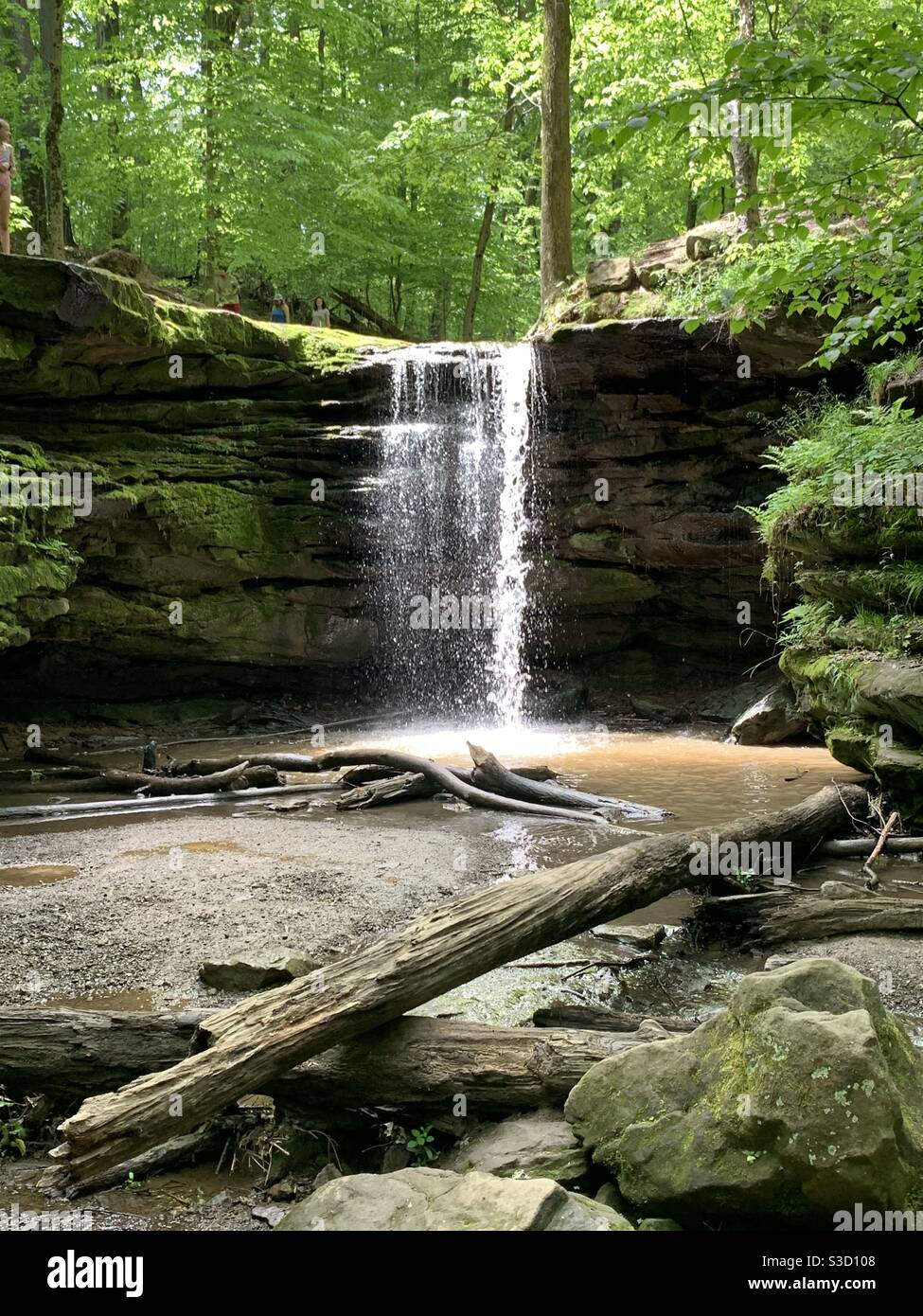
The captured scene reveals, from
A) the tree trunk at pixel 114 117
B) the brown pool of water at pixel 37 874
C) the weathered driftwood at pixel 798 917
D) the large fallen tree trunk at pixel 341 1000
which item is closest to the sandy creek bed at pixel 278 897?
the brown pool of water at pixel 37 874

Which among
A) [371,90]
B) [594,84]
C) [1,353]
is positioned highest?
[371,90]

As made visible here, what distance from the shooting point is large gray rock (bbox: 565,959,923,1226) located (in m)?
2.62

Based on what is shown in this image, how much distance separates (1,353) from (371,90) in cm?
1678

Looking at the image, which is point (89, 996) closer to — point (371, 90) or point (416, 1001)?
point (416, 1001)

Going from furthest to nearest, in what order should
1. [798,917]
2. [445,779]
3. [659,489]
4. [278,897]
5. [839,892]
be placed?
[659,489] < [445,779] < [278,897] < [839,892] < [798,917]

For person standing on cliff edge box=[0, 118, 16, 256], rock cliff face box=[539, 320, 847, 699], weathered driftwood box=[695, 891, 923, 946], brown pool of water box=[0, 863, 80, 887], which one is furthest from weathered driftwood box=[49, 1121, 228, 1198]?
rock cliff face box=[539, 320, 847, 699]

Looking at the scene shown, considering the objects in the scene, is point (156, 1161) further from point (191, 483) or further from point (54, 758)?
point (191, 483)

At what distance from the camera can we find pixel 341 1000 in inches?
140

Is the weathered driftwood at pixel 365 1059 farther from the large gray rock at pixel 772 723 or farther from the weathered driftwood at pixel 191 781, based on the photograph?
the large gray rock at pixel 772 723

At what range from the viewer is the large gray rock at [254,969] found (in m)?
4.64

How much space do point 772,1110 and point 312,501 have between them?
1472 cm

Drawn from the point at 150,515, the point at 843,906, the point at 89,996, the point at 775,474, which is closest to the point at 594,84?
the point at 775,474

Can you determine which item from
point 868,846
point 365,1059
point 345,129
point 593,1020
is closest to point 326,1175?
point 365,1059

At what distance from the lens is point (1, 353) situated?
1262cm
